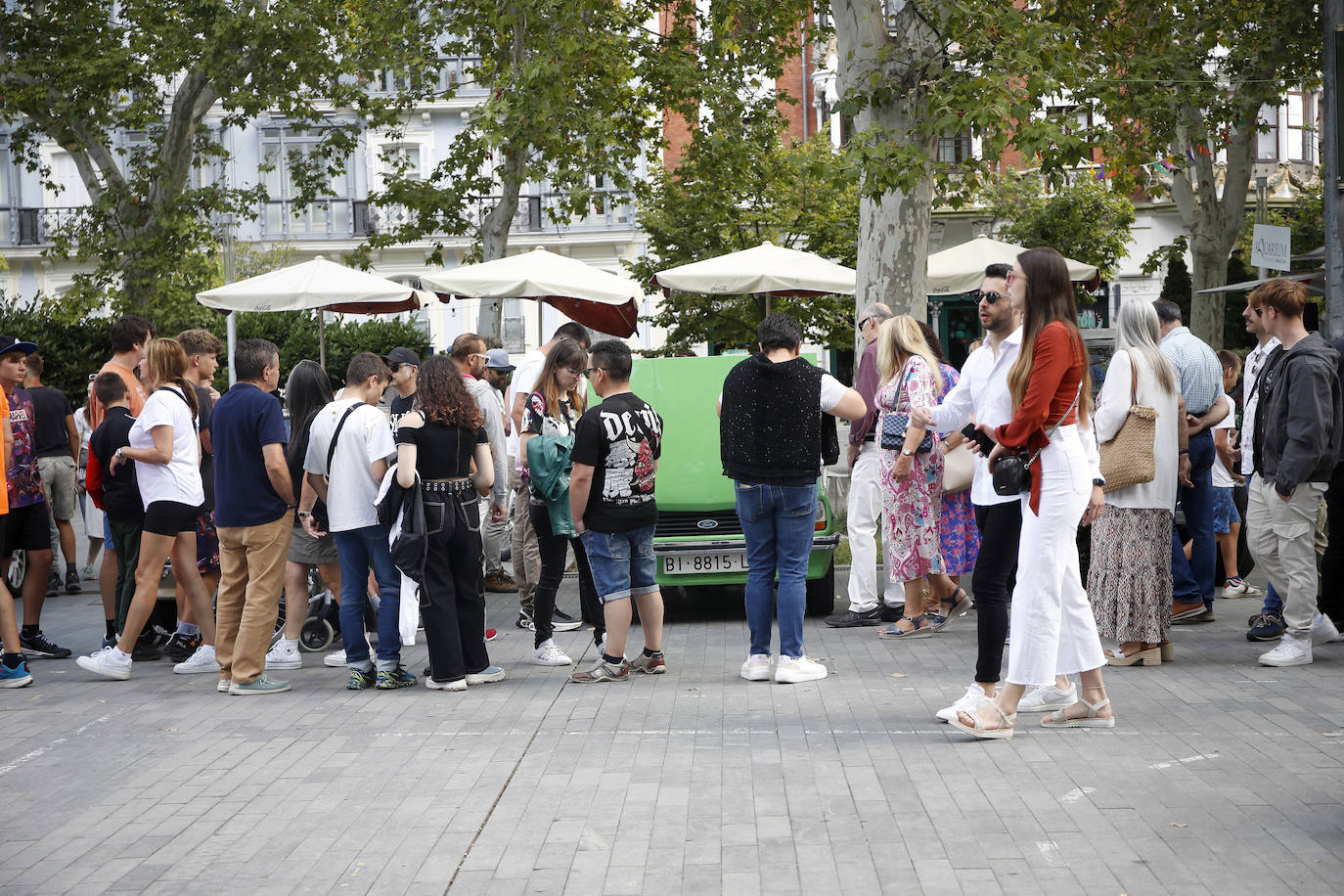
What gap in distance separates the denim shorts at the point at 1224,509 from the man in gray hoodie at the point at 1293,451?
262 centimetres

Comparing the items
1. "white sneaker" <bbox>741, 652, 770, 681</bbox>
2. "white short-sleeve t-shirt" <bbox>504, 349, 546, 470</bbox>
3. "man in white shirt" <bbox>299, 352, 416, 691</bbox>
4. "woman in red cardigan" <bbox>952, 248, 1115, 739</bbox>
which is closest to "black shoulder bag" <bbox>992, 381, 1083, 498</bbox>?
"woman in red cardigan" <bbox>952, 248, 1115, 739</bbox>

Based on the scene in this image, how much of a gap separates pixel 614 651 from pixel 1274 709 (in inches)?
135

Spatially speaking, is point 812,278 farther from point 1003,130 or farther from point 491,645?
point 491,645

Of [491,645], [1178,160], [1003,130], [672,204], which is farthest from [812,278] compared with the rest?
[672,204]

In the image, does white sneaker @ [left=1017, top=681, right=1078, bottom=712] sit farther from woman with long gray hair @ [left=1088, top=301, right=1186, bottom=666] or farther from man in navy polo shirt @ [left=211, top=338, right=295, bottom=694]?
man in navy polo shirt @ [left=211, top=338, right=295, bottom=694]

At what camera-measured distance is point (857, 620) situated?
1004cm

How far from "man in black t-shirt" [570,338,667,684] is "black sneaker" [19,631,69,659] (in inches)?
150

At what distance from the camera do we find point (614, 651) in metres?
8.12

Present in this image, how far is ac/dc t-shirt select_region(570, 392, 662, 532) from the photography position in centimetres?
784

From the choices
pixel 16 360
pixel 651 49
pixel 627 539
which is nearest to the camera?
pixel 627 539

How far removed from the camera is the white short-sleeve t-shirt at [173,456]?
8531 mm

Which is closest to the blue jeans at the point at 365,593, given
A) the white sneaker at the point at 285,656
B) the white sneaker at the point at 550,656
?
the white sneaker at the point at 285,656

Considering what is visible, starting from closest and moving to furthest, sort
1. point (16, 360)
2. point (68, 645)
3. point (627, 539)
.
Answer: point (627, 539)
point (16, 360)
point (68, 645)

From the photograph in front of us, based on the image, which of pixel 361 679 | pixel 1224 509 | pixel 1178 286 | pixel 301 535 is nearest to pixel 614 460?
pixel 361 679
